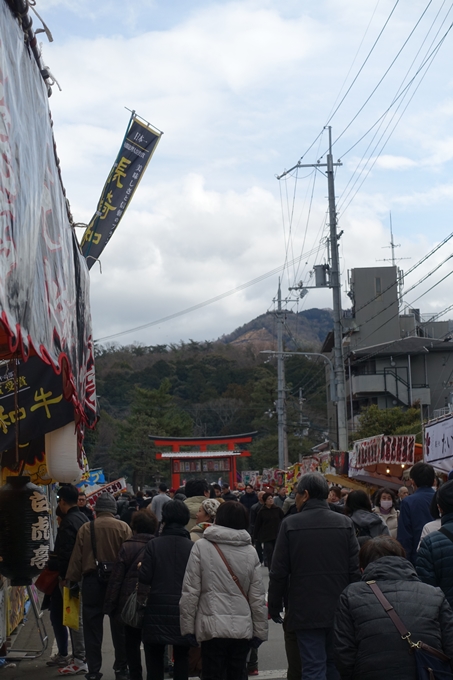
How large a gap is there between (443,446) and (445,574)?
26.3 feet

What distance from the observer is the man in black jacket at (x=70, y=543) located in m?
8.39

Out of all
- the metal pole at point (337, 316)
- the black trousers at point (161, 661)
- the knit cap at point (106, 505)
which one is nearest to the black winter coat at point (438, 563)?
the black trousers at point (161, 661)

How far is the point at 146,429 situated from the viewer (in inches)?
2462

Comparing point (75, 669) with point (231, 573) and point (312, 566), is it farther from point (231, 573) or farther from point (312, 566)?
point (312, 566)

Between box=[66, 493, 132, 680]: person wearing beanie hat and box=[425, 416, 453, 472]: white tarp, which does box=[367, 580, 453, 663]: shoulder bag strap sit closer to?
box=[66, 493, 132, 680]: person wearing beanie hat

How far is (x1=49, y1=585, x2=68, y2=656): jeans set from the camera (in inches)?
344

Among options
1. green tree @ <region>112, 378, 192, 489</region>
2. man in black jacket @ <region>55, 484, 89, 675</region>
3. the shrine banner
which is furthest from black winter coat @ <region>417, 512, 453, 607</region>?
green tree @ <region>112, 378, 192, 489</region>

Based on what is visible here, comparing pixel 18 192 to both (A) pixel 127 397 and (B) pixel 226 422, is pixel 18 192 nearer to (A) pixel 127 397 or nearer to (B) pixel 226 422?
(B) pixel 226 422

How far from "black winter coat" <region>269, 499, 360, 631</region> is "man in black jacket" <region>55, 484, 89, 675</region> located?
3238mm

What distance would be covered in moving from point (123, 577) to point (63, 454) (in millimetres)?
1825

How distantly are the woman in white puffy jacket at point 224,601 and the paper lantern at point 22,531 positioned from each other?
221cm

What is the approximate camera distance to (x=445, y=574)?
190 inches

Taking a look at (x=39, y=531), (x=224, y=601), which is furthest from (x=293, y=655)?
(x=39, y=531)

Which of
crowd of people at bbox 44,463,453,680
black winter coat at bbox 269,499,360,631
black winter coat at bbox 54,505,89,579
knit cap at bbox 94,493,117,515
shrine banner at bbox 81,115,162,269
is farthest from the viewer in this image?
shrine banner at bbox 81,115,162,269
